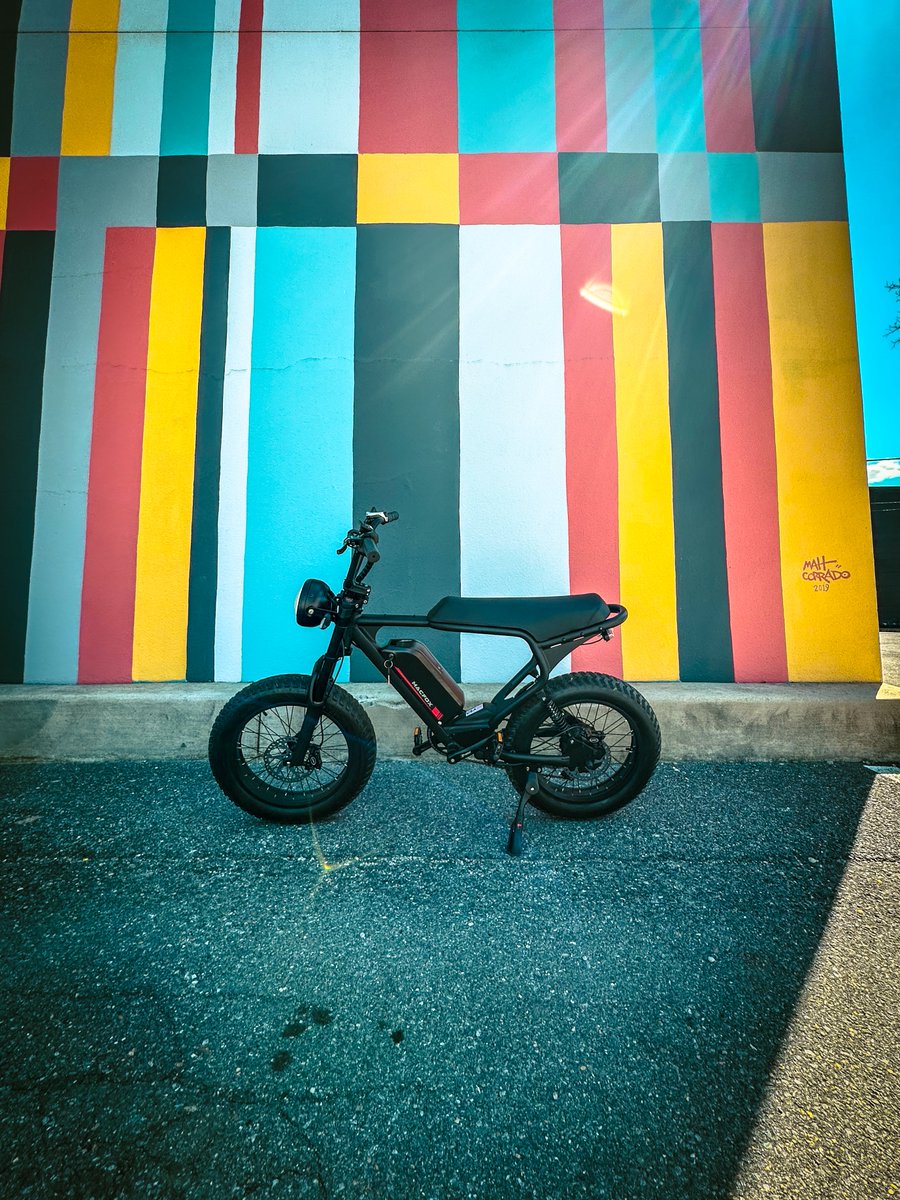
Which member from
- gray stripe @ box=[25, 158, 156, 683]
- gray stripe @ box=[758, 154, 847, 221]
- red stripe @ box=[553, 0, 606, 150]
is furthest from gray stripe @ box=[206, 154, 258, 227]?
gray stripe @ box=[758, 154, 847, 221]

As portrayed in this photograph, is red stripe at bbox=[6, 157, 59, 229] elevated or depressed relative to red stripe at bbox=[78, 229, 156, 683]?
elevated

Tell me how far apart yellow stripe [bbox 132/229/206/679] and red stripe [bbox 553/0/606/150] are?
291cm

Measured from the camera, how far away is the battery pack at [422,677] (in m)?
2.53

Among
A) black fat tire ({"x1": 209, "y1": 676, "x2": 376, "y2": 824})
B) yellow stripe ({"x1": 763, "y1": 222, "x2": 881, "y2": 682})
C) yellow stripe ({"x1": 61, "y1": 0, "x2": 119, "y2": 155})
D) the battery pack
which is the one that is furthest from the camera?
yellow stripe ({"x1": 61, "y1": 0, "x2": 119, "y2": 155})

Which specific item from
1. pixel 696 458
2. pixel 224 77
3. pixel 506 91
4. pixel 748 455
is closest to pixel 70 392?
pixel 224 77

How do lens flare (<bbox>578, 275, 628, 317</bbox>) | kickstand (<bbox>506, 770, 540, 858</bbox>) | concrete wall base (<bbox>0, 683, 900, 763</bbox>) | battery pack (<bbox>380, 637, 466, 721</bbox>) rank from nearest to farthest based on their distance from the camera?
kickstand (<bbox>506, 770, 540, 858</bbox>) → battery pack (<bbox>380, 637, 466, 721</bbox>) → concrete wall base (<bbox>0, 683, 900, 763</bbox>) → lens flare (<bbox>578, 275, 628, 317</bbox>)

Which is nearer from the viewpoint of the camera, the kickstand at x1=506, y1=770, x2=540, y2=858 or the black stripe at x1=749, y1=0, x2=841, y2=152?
the kickstand at x1=506, y1=770, x2=540, y2=858

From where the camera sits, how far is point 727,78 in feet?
12.8

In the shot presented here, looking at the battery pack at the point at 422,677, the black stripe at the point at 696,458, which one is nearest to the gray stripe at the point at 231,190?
the black stripe at the point at 696,458

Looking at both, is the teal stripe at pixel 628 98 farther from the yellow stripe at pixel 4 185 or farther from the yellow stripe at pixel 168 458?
the yellow stripe at pixel 4 185

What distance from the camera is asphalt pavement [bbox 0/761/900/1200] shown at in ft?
3.60

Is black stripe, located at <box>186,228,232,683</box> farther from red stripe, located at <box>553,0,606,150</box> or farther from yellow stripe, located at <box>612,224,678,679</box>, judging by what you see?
yellow stripe, located at <box>612,224,678,679</box>

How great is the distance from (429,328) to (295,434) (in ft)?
4.20

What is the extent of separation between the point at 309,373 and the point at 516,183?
2120 millimetres
